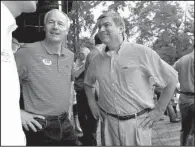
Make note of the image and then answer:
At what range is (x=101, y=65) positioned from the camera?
2.78 metres

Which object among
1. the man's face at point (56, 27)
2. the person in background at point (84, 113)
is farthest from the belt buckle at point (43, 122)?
the person in background at point (84, 113)

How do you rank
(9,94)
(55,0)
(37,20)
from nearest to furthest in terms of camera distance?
(9,94)
(55,0)
(37,20)

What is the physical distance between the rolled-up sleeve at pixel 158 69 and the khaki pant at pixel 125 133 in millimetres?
304

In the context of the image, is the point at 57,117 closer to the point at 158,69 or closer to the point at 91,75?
the point at 91,75

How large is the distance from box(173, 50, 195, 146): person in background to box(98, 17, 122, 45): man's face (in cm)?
232

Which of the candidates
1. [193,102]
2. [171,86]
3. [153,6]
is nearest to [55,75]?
[171,86]

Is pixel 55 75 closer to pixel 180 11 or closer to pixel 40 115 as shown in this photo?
pixel 40 115

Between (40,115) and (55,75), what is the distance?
0.32m

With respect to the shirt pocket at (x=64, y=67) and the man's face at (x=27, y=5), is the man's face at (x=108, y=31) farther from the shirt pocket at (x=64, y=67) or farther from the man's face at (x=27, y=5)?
the man's face at (x=27, y=5)

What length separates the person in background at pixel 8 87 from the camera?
789mm

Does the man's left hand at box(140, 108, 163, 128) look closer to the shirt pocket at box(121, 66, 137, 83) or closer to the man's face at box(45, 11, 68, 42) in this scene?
the shirt pocket at box(121, 66, 137, 83)

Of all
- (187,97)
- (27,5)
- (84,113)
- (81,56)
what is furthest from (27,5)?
(187,97)

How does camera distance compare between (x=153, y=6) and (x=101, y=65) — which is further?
(x=153, y=6)

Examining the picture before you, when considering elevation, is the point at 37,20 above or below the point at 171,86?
above
